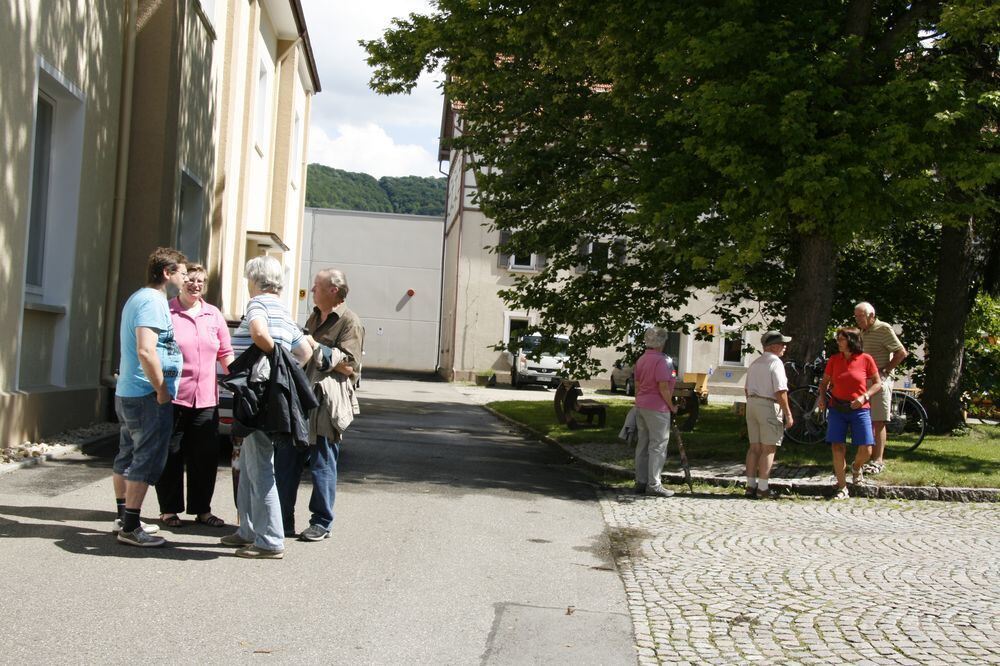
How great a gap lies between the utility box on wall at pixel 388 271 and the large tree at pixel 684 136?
32.6 metres

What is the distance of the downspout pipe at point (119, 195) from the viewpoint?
12.7 m

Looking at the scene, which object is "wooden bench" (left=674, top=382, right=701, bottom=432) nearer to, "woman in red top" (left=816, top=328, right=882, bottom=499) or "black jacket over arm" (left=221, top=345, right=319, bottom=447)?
"woman in red top" (left=816, top=328, right=882, bottom=499)

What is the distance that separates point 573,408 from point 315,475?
39.4 ft

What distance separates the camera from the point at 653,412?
10.5m

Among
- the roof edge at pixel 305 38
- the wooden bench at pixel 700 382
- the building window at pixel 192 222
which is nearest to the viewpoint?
the building window at pixel 192 222

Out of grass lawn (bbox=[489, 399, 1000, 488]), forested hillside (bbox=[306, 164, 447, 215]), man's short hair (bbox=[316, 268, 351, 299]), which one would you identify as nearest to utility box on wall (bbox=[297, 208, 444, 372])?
grass lawn (bbox=[489, 399, 1000, 488])

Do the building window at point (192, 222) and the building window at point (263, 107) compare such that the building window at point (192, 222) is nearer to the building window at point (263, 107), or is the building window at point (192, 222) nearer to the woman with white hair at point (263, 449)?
the building window at point (263, 107)

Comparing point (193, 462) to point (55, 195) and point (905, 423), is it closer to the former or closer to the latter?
point (55, 195)

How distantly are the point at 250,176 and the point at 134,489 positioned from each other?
50.3 ft

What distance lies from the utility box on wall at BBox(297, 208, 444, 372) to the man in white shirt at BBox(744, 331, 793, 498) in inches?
1556

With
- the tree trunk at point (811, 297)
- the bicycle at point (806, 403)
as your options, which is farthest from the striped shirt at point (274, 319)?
the bicycle at point (806, 403)

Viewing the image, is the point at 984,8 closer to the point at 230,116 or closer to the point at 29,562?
the point at 29,562

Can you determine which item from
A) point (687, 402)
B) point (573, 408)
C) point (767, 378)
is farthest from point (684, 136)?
point (573, 408)

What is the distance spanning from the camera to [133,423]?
21.1 feet
